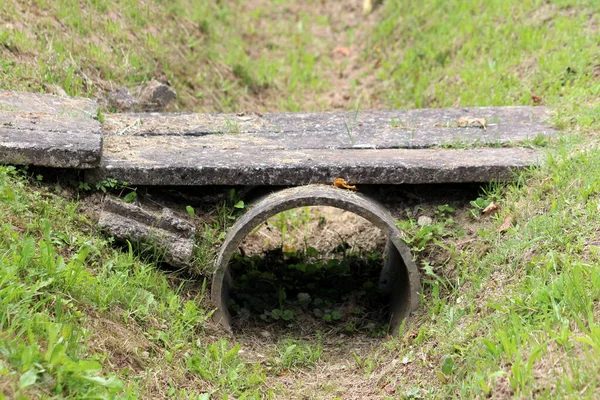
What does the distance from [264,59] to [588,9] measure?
3.68 meters

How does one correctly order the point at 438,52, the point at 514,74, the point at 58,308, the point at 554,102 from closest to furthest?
the point at 58,308 < the point at 554,102 < the point at 514,74 < the point at 438,52

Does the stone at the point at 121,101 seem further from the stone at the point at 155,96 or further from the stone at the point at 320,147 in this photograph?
the stone at the point at 320,147

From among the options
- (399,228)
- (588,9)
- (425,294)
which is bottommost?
(425,294)

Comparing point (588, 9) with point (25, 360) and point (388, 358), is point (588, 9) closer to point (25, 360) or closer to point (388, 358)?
point (388, 358)

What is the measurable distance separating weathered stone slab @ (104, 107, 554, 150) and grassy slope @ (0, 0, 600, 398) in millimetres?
414

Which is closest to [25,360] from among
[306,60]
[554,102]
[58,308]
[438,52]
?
[58,308]

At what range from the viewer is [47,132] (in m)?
4.59

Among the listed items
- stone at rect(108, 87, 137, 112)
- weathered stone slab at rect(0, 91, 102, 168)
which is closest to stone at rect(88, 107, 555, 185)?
weathered stone slab at rect(0, 91, 102, 168)

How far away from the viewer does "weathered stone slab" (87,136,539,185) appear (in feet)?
15.1

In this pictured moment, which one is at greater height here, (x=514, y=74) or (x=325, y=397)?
(x=514, y=74)

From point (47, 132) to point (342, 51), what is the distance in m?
5.50

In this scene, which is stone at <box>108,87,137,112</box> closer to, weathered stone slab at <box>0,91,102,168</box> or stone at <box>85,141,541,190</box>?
weathered stone slab at <box>0,91,102,168</box>

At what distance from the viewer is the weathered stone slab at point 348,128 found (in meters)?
5.13

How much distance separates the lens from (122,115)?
5.49m
